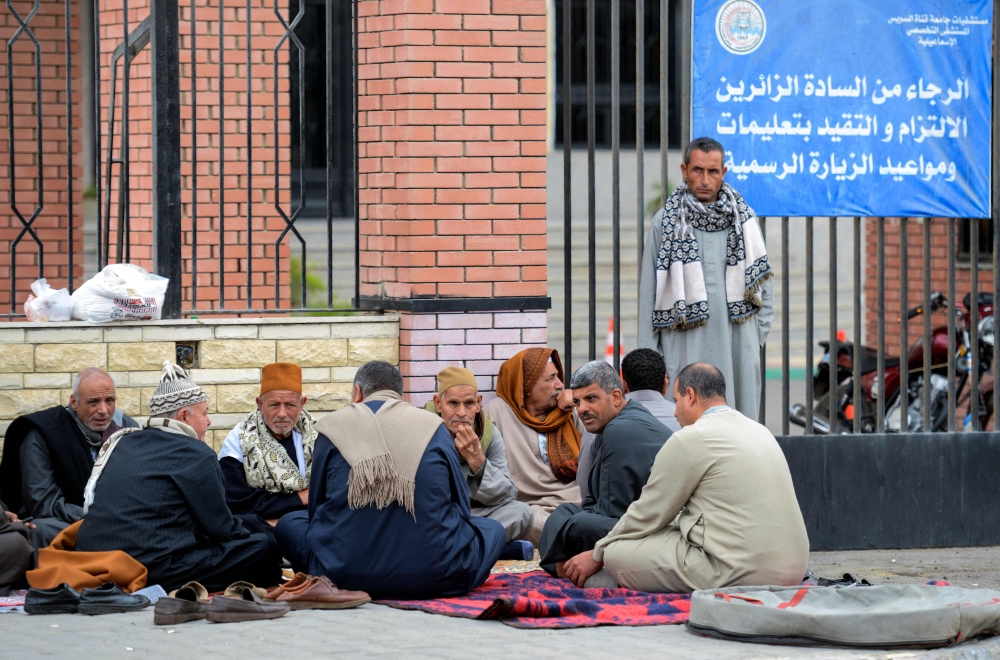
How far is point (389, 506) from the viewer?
215 inches

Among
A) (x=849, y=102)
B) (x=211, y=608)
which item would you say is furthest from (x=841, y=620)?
(x=849, y=102)

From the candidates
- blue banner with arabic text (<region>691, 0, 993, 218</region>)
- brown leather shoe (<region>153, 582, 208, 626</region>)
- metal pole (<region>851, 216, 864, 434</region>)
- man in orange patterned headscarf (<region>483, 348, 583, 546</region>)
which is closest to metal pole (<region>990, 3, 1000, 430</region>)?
blue banner with arabic text (<region>691, 0, 993, 218</region>)

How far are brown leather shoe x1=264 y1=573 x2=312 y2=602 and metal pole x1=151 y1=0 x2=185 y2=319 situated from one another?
192cm

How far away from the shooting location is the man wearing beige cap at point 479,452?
6.39 meters

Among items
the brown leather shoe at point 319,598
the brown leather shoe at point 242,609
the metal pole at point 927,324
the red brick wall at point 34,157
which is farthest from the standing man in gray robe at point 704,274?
the red brick wall at point 34,157

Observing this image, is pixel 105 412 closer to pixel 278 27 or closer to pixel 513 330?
pixel 513 330

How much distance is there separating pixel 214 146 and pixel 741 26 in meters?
3.18

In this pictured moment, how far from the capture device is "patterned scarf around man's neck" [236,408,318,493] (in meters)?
6.46

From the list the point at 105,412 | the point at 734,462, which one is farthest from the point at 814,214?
the point at 105,412

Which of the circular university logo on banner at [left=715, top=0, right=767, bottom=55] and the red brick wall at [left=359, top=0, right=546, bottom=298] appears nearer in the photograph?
the red brick wall at [left=359, top=0, right=546, bottom=298]

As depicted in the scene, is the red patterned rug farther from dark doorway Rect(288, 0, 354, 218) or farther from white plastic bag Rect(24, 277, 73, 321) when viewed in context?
dark doorway Rect(288, 0, 354, 218)

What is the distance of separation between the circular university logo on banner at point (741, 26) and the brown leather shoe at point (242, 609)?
12.1 feet

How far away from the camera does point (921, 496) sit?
299 inches

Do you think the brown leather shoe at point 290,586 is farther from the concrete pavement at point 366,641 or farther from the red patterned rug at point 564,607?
the red patterned rug at point 564,607
